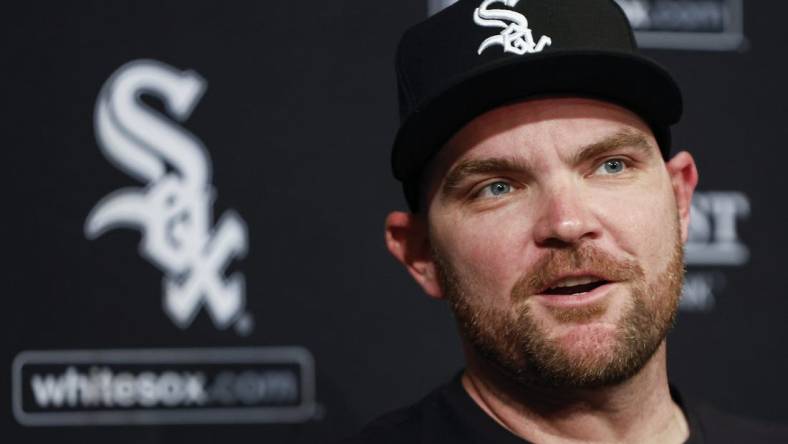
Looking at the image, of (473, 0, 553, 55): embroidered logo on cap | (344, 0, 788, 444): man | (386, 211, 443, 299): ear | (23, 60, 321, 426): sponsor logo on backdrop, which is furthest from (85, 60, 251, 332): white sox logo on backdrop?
(473, 0, 553, 55): embroidered logo on cap

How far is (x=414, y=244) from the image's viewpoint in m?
1.22

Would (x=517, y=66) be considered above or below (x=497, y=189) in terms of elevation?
above

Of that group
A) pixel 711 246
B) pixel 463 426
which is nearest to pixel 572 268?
pixel 463 426

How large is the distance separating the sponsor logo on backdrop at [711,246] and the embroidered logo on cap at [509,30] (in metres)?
0.78

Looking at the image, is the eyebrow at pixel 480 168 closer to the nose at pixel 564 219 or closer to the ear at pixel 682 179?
the nose at pixel 564 219

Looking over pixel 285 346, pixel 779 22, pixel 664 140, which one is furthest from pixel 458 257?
pixel 779 22

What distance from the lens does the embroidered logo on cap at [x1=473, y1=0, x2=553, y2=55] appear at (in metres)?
1.04

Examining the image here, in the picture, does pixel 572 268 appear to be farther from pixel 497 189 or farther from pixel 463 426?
pixel 463 426

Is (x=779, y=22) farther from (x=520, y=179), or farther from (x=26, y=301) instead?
(x=26, y=301)

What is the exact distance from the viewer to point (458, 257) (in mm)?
1089

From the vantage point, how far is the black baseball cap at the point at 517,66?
104cm

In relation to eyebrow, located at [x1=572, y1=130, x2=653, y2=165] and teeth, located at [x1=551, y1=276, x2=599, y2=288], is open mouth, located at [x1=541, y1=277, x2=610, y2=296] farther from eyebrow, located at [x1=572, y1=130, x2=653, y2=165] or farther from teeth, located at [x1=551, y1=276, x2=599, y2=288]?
eyebrow, located at [x1=572, y1=130, x2=653, y2=165]

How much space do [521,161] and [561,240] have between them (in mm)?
93

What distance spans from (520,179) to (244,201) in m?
0.66
